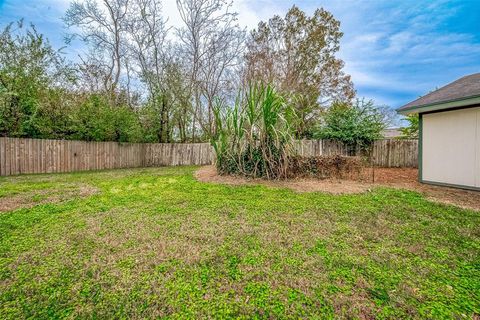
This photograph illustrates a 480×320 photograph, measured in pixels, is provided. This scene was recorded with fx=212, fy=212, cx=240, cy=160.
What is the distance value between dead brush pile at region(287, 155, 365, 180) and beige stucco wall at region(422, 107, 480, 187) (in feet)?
5.69

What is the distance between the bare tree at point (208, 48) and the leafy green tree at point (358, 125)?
615 centimetres

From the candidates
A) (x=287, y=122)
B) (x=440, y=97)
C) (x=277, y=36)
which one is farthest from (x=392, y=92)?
(x=287, y=122)

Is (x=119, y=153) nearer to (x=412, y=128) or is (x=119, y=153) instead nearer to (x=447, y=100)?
(x=447, y=100)

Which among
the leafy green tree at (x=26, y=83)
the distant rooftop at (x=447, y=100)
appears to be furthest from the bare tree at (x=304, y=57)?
the leafy green tree at (x=26, y=83)

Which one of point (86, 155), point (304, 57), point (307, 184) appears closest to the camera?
point (307, 184)

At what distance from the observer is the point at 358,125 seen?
8.71 m

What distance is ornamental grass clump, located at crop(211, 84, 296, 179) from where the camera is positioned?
4.48 metres

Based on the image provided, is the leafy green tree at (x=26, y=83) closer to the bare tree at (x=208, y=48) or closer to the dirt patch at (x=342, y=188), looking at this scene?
the bare tree at (x=208, y=48)

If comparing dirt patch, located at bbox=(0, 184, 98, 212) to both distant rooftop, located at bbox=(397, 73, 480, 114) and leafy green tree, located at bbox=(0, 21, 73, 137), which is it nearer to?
leafy green tree, located at bbox=(0, 21, 73, 137)

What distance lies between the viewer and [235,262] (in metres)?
1.66

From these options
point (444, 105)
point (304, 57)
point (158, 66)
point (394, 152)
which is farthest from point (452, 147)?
point (158, 66)

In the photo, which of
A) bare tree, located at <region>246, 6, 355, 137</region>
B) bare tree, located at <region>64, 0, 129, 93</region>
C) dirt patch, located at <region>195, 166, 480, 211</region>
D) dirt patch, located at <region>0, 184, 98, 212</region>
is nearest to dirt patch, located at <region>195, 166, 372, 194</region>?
dirt patch, located at <region>195, 166, 480, 211</region>

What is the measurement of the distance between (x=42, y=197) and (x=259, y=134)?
3.98m

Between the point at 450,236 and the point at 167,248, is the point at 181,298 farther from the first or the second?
the point at 450,236
